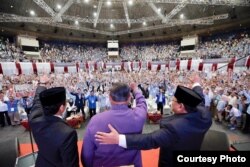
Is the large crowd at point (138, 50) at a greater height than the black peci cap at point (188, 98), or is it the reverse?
the large crowd at point (138, 50)

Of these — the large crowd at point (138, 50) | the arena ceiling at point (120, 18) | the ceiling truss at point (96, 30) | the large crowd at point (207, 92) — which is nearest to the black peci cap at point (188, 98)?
the large crowd at point (207, 92)

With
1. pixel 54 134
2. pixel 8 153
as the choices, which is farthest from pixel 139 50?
pixel 54 134

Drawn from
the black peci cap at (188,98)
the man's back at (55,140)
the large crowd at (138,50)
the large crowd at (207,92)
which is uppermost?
the large crowd at (138,50)

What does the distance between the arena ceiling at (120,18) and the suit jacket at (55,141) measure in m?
17.3

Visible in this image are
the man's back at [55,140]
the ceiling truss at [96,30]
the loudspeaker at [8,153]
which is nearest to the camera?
the man's back at [55,140]

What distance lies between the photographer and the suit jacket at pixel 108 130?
5.60 ft

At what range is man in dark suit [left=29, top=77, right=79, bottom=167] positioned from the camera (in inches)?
67.1

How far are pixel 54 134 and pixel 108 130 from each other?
1.74 ft

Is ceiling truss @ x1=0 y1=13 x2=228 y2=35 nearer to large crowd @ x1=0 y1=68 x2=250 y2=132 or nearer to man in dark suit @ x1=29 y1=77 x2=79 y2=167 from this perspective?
large crowd @ x1=0 y1=68 x2=250 y2=132

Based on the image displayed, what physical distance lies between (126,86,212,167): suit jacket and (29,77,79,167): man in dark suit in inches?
23.1

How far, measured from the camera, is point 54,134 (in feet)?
5.62

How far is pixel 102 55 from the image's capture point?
113 ft

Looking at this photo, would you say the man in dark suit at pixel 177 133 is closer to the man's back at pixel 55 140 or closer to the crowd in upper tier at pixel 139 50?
the man's back at pixel 55 140

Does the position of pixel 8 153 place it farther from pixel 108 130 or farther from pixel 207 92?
pixel 207 92
